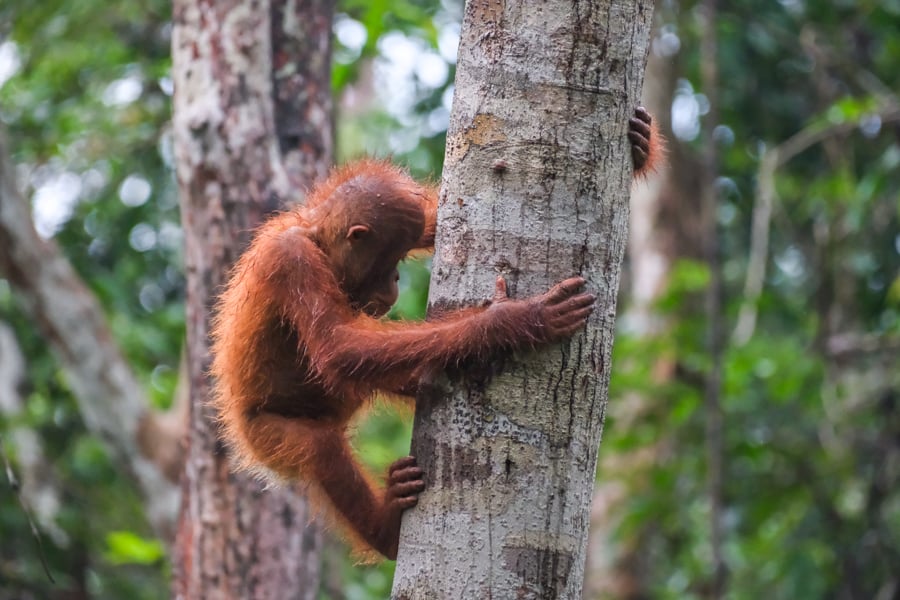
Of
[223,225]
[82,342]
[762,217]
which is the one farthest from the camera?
[82,342]

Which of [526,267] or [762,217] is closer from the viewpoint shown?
[526,267]

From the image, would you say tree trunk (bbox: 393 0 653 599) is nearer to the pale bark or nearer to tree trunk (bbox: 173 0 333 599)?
tree trunk (bbox: 173 0 333 599)

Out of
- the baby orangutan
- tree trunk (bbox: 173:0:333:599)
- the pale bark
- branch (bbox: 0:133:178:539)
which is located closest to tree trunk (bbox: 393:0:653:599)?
the baby orangutan

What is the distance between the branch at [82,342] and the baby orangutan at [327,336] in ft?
7.36

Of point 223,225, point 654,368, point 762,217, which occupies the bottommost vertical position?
point 223,225

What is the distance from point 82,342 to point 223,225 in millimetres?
1903

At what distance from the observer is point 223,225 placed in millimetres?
4852

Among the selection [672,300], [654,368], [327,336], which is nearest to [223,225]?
[327,336]

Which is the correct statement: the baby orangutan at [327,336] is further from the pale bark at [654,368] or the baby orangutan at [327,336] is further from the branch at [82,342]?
the pale bark at [654,368]

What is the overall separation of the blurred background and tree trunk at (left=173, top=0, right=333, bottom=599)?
1073 millimetres

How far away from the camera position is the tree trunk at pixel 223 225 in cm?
482

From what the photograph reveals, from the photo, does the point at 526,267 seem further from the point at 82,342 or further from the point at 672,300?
the point at 82,342

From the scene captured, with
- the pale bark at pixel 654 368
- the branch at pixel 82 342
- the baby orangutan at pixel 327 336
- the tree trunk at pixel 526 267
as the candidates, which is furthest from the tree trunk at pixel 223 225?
the pale bark at pixel 654 368

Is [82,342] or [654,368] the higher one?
[654,368]
